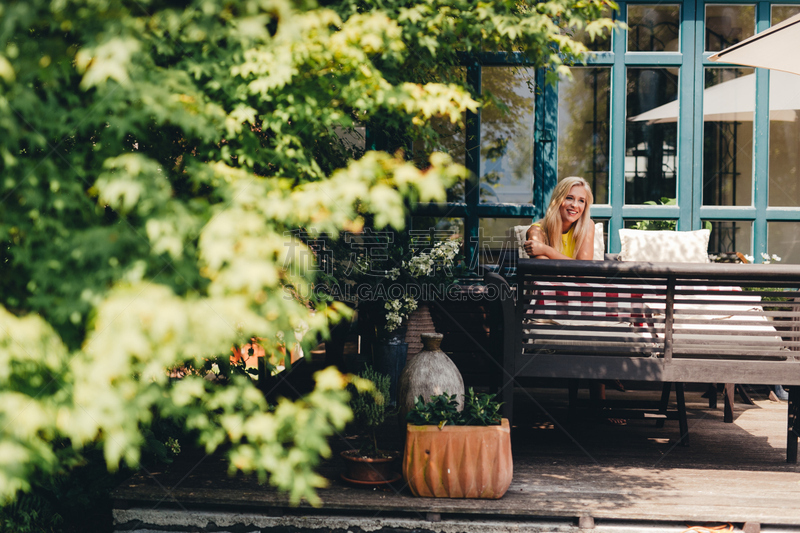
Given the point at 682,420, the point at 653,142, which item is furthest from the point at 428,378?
the point at 653,142

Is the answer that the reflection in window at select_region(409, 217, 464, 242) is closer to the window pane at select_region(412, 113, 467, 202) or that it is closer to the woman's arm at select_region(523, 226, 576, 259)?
the window pane at select_region(412, 113, 467, 202)

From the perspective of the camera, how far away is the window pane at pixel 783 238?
207 inches

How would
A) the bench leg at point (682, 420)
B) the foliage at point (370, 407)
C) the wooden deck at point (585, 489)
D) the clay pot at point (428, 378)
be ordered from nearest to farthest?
the wooden deck at point (585, 489) < the foliage at point (370, 407) < the clay pot at point (428, 378) < the bench leg at point (682, 420)

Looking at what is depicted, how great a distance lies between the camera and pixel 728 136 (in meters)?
5.27

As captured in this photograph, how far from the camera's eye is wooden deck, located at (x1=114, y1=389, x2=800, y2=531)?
2.60m

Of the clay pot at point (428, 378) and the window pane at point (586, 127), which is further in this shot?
the window pane at point (586, 127)

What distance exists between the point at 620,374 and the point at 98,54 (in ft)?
9.24

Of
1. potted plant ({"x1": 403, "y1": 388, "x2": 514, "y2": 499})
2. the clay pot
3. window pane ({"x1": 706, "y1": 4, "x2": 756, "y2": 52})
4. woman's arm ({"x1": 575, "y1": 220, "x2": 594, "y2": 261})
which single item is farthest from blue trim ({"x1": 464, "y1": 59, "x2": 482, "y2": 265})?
potted plant ({"x1": 403, "y1": 388, "x2": 514, "y2": 499})

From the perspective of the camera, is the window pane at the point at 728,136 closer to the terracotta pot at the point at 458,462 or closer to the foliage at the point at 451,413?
the foliage at the point at 451,413

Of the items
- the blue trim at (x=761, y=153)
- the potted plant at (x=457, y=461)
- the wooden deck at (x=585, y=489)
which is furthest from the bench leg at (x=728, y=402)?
the potted plant at (x=457, y=461)

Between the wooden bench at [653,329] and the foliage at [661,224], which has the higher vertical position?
the foliage at [661,224]

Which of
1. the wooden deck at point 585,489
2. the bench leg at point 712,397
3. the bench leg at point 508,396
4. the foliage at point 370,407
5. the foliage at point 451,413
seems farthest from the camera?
the bench leg at point 712,397

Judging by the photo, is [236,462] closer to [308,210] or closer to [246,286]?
[246,286]

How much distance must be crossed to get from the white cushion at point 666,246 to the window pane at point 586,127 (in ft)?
2.19
